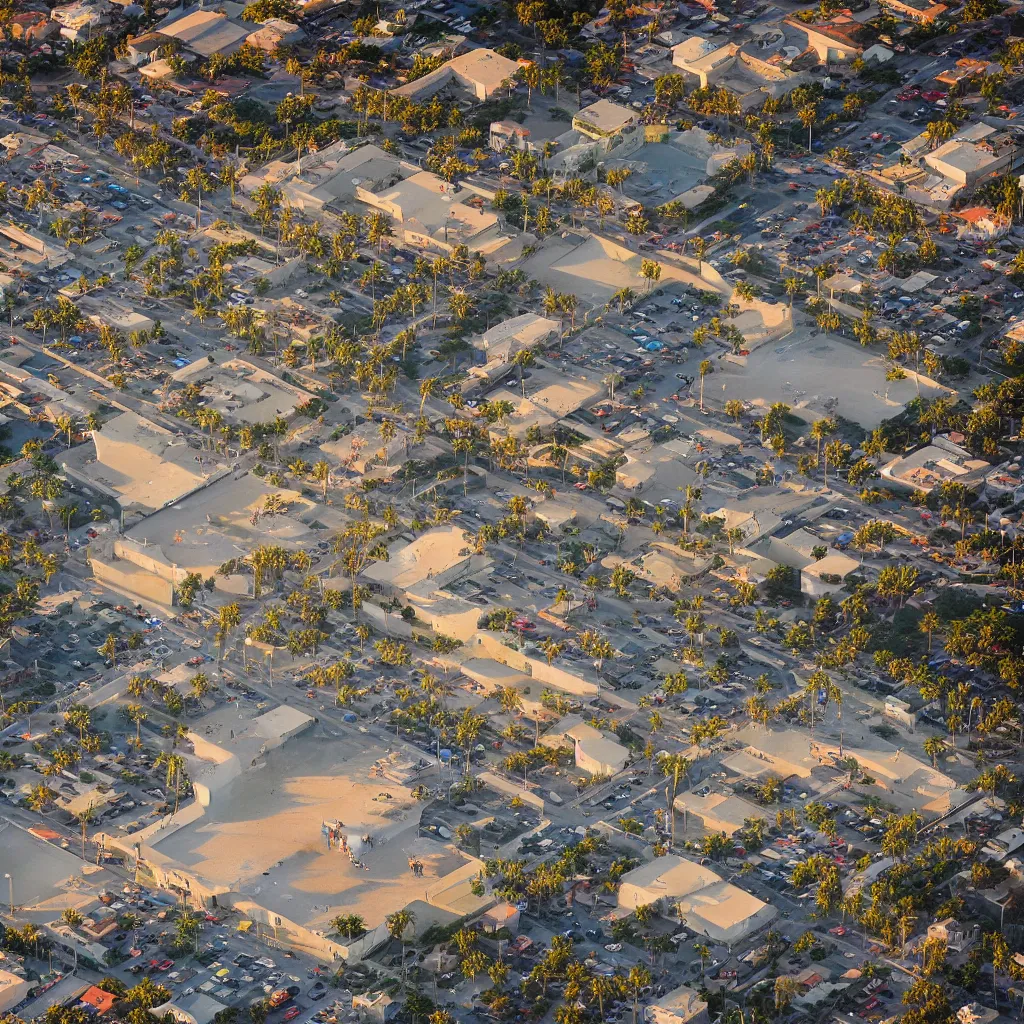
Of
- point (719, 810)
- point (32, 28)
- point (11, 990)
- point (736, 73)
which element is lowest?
point (719, 810)

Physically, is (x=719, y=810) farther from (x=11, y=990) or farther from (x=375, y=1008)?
(x=11, y=990)

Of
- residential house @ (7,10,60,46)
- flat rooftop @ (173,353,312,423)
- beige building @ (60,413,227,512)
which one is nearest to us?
beige building @ (60,413,227,512)

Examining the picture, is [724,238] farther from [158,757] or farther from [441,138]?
[158,757]

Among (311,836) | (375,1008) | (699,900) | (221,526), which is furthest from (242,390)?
(375,1008)

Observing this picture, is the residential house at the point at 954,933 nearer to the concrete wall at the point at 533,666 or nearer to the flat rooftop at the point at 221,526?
the concrete wall at the point at 533,666

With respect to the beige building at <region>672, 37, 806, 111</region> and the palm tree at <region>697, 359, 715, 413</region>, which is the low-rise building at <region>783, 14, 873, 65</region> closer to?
the beige building at <region>672, 37, 806, 111</region>

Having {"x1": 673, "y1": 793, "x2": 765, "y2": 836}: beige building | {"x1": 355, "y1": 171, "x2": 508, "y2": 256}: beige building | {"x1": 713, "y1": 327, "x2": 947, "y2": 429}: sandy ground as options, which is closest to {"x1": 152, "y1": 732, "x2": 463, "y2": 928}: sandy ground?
{"x1": 673, "y1": 793, "x2": 765, "y2": 836}: beige building

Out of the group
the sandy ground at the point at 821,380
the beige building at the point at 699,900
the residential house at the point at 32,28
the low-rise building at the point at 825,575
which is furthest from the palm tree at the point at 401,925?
the residential house at the point at 32,28
